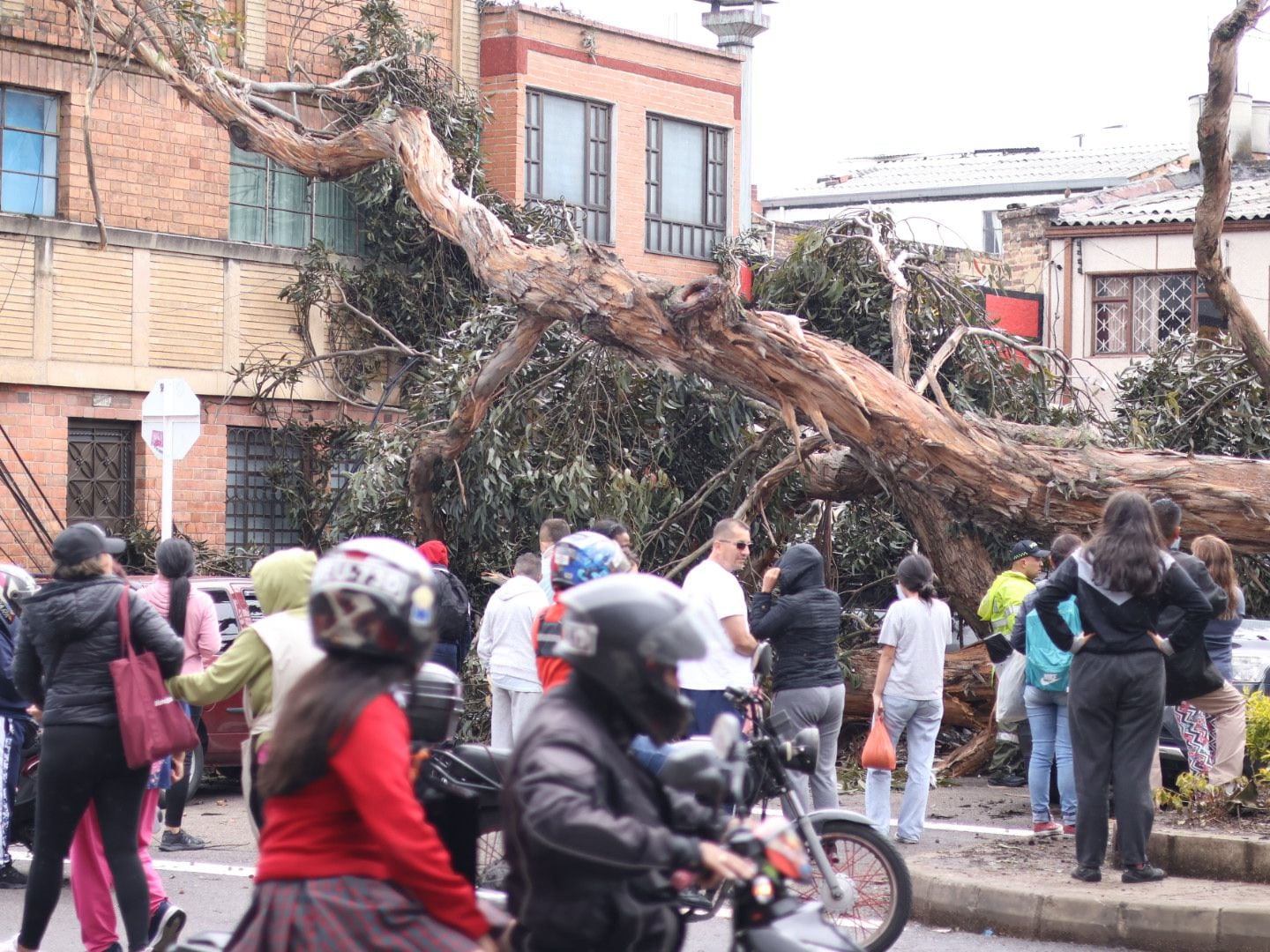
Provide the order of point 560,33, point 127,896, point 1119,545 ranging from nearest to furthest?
1. point 127,896
2. point 1119,545
3. point 560,33

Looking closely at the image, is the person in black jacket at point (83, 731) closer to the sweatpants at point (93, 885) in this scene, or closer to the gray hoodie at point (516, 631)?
the sweatpants at point (93, 885)

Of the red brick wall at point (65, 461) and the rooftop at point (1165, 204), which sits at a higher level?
the rooftop at point (1165, 204)

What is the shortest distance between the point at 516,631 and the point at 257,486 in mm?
10473

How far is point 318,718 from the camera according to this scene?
3.40m

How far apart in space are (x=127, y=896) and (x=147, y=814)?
532 millimetres

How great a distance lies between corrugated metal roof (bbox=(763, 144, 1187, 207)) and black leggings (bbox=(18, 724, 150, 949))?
3205cm

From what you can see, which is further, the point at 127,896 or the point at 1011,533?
the point at 1011,533

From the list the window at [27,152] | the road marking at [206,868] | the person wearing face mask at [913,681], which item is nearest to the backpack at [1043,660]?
the person wearing face mask at [913,681]

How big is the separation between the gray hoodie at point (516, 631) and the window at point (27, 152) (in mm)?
10244

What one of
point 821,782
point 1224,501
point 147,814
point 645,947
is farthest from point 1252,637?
point 645,947

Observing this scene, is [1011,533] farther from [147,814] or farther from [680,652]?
[680,652]

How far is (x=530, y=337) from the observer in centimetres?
1277

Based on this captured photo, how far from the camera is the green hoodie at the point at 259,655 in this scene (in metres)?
5.77

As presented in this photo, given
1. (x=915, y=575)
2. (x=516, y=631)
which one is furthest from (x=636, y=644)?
(x=516, y=631)
